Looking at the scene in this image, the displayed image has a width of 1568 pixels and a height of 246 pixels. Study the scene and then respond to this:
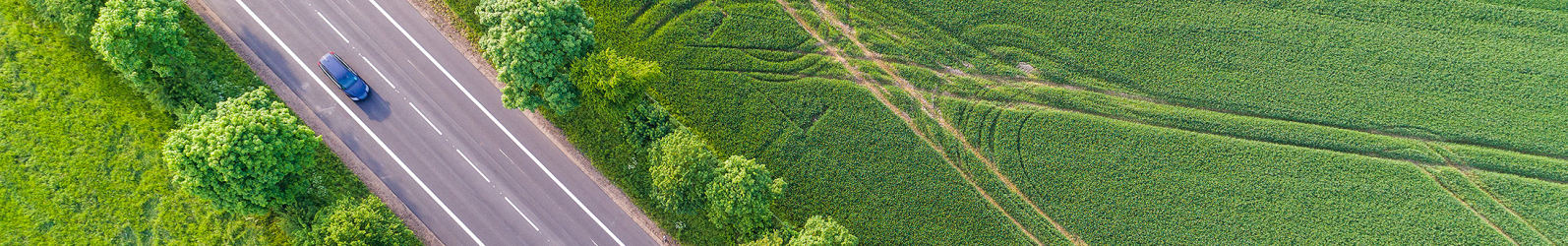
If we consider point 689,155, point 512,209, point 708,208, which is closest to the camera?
point 689,155

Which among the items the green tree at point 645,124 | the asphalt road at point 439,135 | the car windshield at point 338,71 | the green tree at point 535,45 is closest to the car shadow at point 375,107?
the asphalt road at point 439,135

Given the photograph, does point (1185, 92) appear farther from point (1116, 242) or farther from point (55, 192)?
point (55, 192)

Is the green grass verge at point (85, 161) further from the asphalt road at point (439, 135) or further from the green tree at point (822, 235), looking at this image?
the green tree at point (822, 235)

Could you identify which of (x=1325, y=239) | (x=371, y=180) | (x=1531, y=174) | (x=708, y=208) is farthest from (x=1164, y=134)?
(x=371, y=180)

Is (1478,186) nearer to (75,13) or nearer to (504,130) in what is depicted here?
(504,130)

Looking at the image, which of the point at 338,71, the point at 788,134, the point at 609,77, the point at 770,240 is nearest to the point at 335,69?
the point at 338,71

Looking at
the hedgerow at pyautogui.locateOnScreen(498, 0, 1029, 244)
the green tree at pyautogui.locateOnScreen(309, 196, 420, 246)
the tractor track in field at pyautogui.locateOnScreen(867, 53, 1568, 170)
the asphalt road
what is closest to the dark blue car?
the asphalt road
